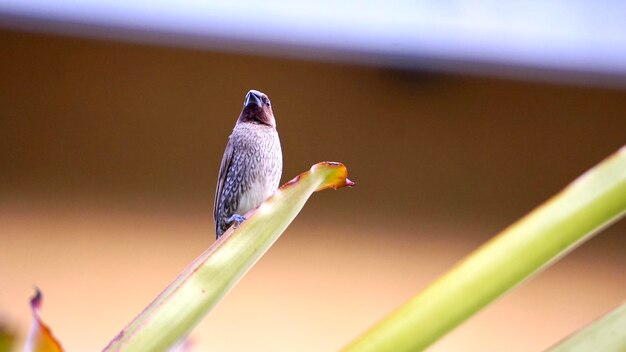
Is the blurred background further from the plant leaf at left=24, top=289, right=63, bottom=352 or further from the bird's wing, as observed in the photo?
the plant leaf at left=24, top=289, right=63, bottom=352

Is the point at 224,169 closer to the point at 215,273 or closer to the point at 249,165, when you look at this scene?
the point at 249,165

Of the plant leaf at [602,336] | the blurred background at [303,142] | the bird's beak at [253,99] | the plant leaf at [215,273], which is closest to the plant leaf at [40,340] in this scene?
the plant leaf at [215,273]

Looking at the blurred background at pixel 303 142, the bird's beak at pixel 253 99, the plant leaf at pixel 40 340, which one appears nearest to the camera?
the plant leaf at pixel 40 340

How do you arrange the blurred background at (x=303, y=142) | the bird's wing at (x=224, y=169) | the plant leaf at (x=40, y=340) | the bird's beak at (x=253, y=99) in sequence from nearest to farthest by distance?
the plant leaf at (x=40, y=340) < the bird's beak at (x=253, y=99) < the bird's wing at (x=224, y=169) < the blurred background at (x=303, y=142)

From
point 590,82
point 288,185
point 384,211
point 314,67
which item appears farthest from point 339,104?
point 288,185

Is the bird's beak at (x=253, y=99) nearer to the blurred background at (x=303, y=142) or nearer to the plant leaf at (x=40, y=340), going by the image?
the blurred background at (x=303, y=142)

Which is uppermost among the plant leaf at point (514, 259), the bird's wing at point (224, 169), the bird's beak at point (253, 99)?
the bird's wing at point (224, 169)

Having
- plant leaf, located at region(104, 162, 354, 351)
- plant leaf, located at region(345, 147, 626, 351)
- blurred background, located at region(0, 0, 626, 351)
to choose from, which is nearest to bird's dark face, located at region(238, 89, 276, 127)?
blurred background, located at region(0, 0, 626, 351)
